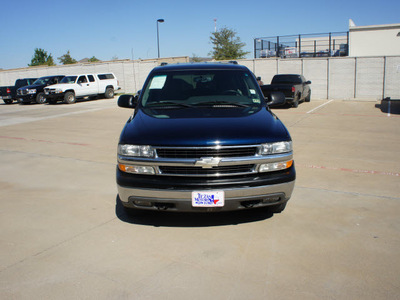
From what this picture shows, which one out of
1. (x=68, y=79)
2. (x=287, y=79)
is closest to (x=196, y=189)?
(x=287, y=79)

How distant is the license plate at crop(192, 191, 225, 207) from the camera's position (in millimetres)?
3768

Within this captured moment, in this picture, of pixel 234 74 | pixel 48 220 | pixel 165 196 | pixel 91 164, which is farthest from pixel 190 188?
pixel 91 164

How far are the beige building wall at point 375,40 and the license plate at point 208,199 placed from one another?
27.5 metres

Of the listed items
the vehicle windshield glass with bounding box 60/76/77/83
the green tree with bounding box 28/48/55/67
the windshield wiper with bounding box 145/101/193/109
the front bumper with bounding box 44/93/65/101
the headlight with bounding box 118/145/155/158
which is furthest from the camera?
the green tree with bounding box 28/48/55/67

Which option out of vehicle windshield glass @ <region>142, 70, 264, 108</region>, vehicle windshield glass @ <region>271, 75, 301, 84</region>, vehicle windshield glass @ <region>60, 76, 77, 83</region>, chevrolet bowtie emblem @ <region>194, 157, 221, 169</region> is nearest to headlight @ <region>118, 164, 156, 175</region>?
chevrolet bowtie emblem @ <region>194, 157, 221, 169</region>

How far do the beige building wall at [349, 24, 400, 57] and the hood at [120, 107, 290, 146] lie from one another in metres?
26.6

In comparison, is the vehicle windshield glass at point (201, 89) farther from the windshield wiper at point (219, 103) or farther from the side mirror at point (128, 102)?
the side mirror at point (128, 102)

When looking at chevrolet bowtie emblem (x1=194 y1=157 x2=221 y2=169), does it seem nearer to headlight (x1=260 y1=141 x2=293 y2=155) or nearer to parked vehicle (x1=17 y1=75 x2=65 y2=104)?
headlight (x1=260 y1=141 x2=293 y2=155)

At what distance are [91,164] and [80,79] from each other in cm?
1888

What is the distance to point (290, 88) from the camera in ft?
57.5

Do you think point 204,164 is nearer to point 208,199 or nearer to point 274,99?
point 208,199

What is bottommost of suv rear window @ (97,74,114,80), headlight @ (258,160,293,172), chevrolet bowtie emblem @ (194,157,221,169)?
headlight @ (258,160,293,172)

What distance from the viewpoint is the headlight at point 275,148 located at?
3.90 metres

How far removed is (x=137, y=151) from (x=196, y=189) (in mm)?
745
